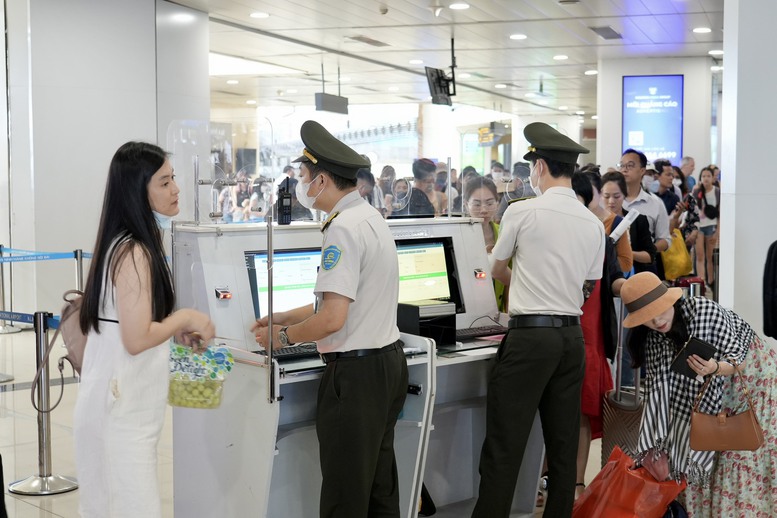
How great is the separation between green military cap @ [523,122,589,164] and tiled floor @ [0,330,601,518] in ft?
5.76

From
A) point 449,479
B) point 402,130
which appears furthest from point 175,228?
point 402,130

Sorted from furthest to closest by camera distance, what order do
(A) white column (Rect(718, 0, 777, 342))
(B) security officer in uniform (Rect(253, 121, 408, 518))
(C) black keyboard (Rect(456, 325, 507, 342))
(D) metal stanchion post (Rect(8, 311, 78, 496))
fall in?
(A) white column (Rect(718, 0, 777, 342)), (D) metal stanchion post (Rect(8, 311, 78, 496)), (C) black keyboard (Rect(456, 325, 507, 342)), (B) security officer in uniform (Rect(253, 121, 408, 518))

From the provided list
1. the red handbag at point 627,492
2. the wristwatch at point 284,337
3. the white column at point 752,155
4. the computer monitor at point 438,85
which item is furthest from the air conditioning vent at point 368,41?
the wristwatch at point 284,337

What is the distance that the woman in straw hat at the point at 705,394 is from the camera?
10.7ft

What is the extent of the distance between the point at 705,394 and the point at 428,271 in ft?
4.14

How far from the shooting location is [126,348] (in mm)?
2496

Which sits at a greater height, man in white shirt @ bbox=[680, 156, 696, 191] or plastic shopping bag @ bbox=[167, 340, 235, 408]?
man in white shirt @ bbox=[680, 156, 696, 191]

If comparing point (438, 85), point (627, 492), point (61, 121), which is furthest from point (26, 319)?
point (438, 85)

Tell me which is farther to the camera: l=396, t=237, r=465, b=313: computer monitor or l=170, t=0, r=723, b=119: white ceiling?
l=170, t=0, r=723, b=119: white ceiling

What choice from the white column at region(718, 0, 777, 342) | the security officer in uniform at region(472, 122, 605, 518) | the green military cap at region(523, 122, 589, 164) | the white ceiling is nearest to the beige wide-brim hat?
the security officer in uniform at region(472, 122, 605, 518)

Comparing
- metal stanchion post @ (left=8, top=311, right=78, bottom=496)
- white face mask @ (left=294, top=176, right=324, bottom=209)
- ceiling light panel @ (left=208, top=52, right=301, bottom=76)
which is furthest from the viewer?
ceiling light panel @ (left=208, top=52, right=301, bottom=76)

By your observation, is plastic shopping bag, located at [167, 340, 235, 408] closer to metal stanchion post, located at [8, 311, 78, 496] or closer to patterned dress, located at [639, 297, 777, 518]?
patterned dress, located at [639, 297, 777, 518]

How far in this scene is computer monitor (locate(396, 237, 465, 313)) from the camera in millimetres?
3852

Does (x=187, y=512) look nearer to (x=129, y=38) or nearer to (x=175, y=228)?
(x=175, y=228)
